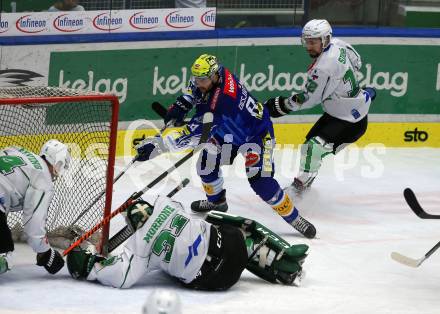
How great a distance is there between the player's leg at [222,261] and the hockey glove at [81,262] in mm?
555

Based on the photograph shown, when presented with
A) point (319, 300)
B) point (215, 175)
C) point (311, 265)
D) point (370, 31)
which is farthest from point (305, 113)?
point (319, 300)

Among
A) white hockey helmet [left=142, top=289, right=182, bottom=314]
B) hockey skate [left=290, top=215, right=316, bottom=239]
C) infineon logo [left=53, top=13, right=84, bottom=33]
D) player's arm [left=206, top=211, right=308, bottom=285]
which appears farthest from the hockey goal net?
white hockey helmet [left=142, top=289, right=182, bottom=314]

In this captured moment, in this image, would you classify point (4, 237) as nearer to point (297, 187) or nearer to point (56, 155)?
point (56, 155)

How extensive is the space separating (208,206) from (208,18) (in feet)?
6.77

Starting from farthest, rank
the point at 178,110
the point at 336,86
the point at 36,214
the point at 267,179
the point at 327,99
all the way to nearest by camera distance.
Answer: the point at 327,99
the point at 336,86
the point at 178,110
the point at 267,179
the point at 36,214

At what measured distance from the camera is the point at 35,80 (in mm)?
9289

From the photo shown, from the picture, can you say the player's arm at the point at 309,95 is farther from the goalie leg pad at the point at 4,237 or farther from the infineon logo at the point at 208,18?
the goalie leg pad at the point at 4,237

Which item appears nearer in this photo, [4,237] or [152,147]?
[4,237]

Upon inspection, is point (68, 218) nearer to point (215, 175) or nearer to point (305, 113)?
point (215, 175)

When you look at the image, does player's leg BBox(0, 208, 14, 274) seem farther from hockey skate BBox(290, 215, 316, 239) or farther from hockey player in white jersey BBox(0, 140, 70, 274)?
hockey skate BBox(290, 215, 316, 239)

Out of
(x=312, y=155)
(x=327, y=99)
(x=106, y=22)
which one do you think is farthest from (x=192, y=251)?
(x=106, y=22)

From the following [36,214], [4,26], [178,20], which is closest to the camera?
[36,214]

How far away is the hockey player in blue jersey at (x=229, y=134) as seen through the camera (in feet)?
25.1

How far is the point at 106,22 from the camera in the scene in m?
9.49
